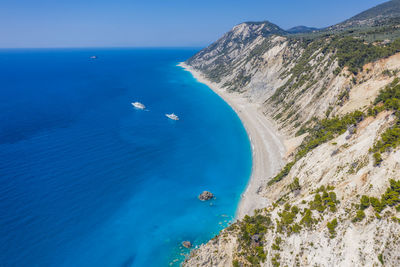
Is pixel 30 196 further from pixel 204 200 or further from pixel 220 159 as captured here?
pixel 220 159

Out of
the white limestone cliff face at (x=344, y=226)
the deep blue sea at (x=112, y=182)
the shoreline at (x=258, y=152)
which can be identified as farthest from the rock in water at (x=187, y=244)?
the shoreline at (x=258, y=152)

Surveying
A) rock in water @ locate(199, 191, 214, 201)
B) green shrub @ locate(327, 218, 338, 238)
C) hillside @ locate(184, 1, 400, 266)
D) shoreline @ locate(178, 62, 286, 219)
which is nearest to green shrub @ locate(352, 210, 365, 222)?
hillside @ locate(184, 1, 400, 266)

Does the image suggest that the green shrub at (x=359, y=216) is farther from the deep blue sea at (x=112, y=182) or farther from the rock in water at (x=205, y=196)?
the rock in water at (x=205, y=196)

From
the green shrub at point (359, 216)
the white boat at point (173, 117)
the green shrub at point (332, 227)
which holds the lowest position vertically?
the white boat at point (173, 117)

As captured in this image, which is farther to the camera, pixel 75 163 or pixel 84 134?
pixel 84 134

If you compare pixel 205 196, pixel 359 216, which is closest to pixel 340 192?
pixel 359 216

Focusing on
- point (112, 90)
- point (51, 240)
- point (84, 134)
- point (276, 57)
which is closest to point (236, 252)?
point (51, 240)
